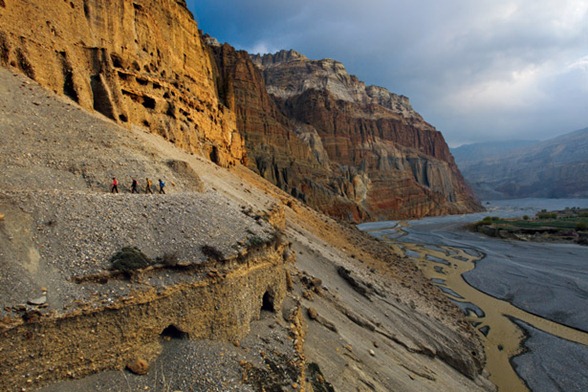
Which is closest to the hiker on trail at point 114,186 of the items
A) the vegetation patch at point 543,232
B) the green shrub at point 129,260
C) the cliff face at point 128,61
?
the green shrub at point 129,260

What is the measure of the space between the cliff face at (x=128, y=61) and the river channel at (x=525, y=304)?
90.6 feet

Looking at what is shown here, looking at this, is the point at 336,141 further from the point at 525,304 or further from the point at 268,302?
the point at 268,302

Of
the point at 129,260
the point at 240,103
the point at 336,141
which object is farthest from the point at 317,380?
the point at 336,141

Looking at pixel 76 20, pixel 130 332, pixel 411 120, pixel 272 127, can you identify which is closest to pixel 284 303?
pixel 130 332

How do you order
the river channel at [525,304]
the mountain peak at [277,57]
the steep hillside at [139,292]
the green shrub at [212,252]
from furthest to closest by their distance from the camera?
1. the mountain peak at [277,57]
2. the river channel at [525,304]
3. the green shrub at [212,252]
4. the steep hillside at [139,292]

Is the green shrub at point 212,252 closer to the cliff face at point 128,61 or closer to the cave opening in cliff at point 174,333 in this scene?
the cave opening in cliff at point 174,333

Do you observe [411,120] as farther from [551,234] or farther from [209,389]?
[209,389]

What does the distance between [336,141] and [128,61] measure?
110 meters

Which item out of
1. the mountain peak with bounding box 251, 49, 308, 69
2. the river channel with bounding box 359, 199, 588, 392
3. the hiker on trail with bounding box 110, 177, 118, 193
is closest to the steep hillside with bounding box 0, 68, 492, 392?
the hiker on trail with bounding box 110, 177, 118, 193

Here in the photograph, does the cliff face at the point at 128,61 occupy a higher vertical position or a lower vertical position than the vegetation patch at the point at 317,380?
higher

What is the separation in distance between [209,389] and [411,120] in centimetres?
20180

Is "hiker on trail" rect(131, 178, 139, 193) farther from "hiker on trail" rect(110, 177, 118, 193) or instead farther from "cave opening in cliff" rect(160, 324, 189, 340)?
"cave opening in cliff" rect(160, 324, 189, 340)

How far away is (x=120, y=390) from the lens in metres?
5.30

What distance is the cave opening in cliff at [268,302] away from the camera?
9.19 m
